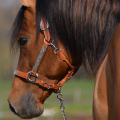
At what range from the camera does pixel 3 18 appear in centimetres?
4166

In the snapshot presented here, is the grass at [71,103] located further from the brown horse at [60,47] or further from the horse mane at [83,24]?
the horse mane at [83,24]

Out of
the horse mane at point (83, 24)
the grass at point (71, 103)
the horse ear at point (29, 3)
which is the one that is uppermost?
the horse ear at point (29, 3)

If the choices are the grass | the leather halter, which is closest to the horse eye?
the leather halter

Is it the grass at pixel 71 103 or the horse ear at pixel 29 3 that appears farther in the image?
the grass at pixel 71 103

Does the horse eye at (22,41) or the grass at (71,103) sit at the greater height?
the horse eye at (22,41)

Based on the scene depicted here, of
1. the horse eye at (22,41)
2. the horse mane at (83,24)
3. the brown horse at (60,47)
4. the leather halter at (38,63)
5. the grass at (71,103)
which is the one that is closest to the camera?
the brown horse at (60,47)

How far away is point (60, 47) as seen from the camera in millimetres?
2537

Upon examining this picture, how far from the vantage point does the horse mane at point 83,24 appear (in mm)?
2215

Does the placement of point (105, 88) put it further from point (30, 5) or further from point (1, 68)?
point (1, 68)

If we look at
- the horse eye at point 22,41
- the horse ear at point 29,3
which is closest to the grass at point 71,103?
the horse eye at point 22,41

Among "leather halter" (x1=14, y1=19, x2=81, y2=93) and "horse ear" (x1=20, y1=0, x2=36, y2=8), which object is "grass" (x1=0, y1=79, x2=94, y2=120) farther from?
"horse ear" (x1=20, y1=0, x2=36, y2=8)

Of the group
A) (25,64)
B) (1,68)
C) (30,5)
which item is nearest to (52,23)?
(30,5)

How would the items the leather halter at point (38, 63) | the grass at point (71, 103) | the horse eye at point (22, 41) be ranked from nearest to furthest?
the leather halter at point (38, 63) < the horse eye at point (22, 41) < the grass at point (71, 103)

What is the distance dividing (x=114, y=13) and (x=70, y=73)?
939 millimetres
